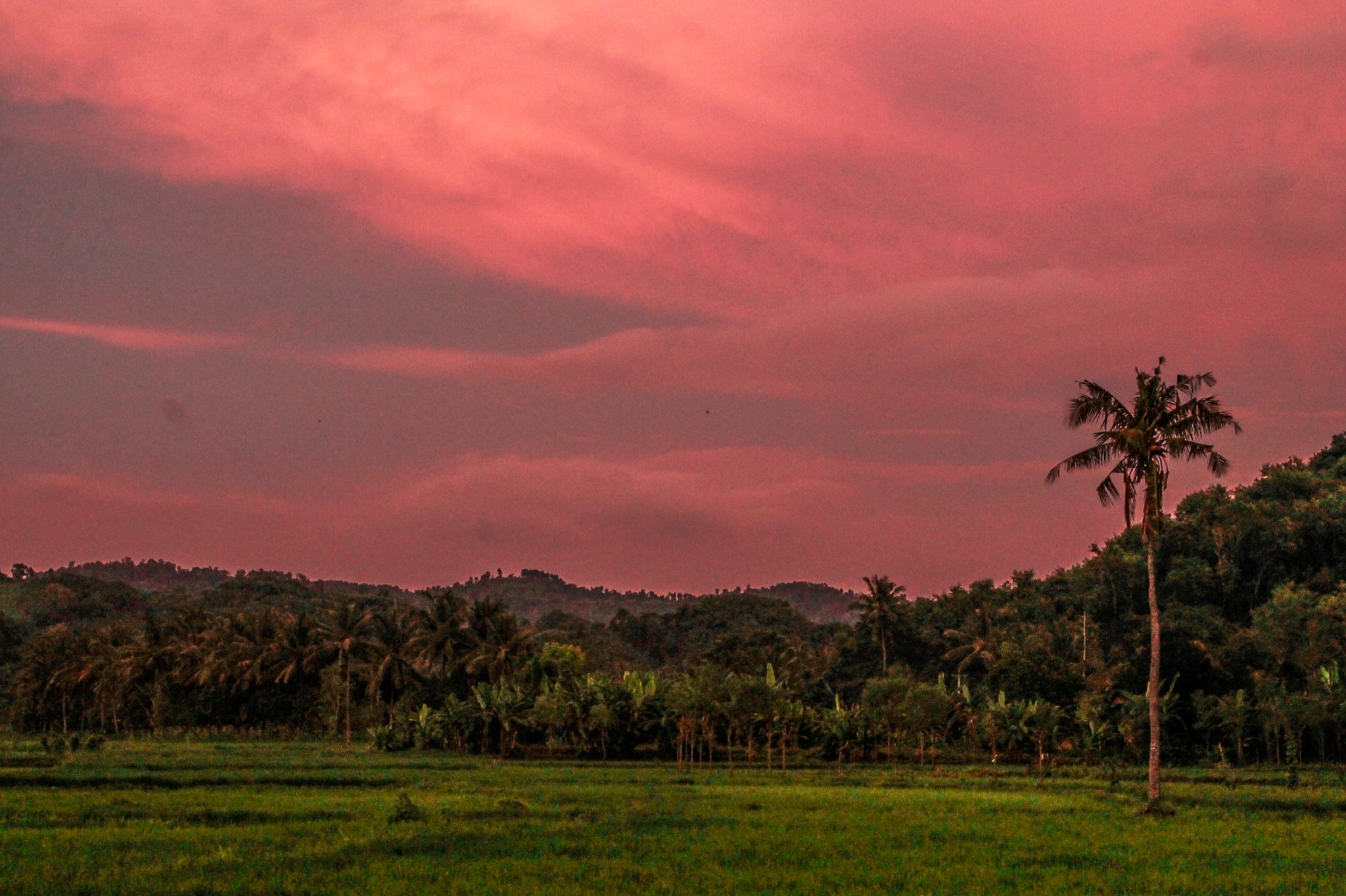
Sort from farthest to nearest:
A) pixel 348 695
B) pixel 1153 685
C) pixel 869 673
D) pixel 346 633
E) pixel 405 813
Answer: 1. pixel 869 673
2. pixel 346 633
3. pixel 348 695
4. pixel 1153 685
5. pixel 405 813

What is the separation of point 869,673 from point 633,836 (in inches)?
3108

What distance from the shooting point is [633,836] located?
93.2 ft

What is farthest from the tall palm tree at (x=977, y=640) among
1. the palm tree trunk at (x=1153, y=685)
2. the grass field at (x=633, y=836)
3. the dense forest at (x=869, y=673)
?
the palm tree trunk at (x=1153, y=685)

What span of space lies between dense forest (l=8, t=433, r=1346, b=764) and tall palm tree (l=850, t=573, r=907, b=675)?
0.20 meters

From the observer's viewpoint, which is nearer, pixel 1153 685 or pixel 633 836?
pixel 633 836

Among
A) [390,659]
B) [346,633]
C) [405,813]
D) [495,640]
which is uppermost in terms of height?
[346,633]

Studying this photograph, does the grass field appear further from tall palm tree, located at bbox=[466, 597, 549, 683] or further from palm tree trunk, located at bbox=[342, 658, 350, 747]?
tall palm tree, located at bbox=[466, 597, 549, 683]

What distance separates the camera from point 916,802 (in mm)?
39156

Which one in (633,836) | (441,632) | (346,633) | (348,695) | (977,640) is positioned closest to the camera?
(633,836)

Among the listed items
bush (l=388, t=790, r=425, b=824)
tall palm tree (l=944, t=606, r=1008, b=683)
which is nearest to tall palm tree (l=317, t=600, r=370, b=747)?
tall palm tree (l=944, t=606, r=1008, b=683)

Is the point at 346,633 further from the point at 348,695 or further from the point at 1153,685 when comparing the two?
the point at 1153,685

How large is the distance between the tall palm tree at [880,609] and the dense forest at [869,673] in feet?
0.66

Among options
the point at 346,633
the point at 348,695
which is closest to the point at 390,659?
the point at 346,633

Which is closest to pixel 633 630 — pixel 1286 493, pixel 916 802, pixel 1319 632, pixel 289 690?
pixel 289 690
